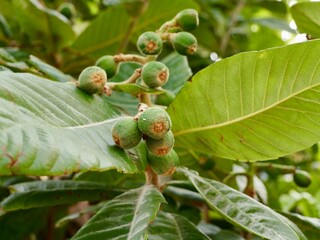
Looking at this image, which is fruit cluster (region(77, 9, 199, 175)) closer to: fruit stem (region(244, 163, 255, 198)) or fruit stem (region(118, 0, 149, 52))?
fruit stem (region(244, 163, 255, 198))

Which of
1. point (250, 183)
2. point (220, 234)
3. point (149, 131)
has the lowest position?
point (220, 234)

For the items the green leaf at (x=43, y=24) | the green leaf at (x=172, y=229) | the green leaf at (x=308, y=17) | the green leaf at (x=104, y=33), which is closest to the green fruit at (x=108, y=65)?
the green leaf at (x=172, y=229)

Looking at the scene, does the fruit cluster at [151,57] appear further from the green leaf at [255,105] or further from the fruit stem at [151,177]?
the fruit stem at [151,177]

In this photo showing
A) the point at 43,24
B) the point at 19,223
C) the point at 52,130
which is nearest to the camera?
the point at 52,130

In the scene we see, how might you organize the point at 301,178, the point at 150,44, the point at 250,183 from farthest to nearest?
the point at 301,178, the point at 250,183, the point at 150,44

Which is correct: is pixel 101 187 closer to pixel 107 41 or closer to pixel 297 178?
pixel 297 178

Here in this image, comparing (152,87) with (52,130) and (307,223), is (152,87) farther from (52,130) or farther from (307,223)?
(307,223)

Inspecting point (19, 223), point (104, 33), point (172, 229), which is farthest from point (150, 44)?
point (104, 33)
